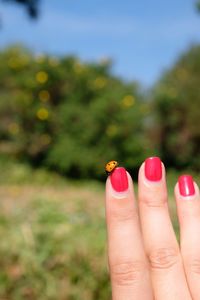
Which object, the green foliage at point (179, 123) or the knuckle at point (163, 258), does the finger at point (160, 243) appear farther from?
the green foliage at point (179, 123)

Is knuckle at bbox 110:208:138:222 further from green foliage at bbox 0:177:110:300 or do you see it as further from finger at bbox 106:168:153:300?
green foliage at bbox 0:177:110:300

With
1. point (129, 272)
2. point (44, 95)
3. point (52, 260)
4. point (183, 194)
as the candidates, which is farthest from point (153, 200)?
point (44, 95)

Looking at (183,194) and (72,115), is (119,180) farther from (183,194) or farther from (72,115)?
(72,115)

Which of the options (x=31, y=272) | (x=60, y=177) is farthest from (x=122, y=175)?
(x=60, y=177)

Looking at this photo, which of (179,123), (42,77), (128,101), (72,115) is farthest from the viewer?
(179,123)

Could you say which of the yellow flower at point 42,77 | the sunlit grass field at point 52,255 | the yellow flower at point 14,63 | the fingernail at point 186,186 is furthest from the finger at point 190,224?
the yellow flower at point 14,63

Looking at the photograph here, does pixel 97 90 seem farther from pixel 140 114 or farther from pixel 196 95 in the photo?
pixel 196 95

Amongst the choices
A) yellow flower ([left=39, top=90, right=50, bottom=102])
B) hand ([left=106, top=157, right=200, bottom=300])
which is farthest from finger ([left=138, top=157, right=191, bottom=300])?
yellow flower ([left=39, top=90, right=50, bottom=102])

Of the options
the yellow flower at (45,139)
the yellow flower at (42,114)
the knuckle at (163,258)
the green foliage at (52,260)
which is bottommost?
the knuckle at (163,258)
